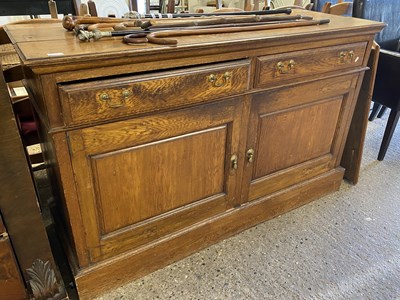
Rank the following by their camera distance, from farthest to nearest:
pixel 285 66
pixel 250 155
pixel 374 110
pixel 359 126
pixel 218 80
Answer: pixel 374 110
pixel 359 126
pixel 250 155
pixel 285 66
pixel 218 80

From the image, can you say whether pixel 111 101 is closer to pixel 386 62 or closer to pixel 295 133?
pixel 295 133

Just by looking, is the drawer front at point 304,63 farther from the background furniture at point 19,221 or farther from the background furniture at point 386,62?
the background furniture at point 19,221

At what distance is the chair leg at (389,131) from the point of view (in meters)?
1.93

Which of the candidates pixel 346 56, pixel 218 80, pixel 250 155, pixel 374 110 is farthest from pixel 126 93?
pixel 374 110

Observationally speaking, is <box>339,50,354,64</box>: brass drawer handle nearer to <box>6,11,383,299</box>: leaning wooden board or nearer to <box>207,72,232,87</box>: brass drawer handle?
<box>6,11,383,299</box>: leaning wooden board

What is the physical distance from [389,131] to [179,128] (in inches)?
57.3

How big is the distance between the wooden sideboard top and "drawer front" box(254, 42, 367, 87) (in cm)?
6

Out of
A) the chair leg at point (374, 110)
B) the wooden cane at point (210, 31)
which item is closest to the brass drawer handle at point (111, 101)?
the wooden cane at point (210, 31)

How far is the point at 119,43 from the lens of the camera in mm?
976

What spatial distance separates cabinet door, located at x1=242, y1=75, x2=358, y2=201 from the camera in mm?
1316

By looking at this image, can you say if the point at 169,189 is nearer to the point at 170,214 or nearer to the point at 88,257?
the point at 170,214

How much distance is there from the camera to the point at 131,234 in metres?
1.20

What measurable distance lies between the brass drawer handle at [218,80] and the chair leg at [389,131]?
1.27 metres

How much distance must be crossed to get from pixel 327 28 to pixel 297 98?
28 centimetres
